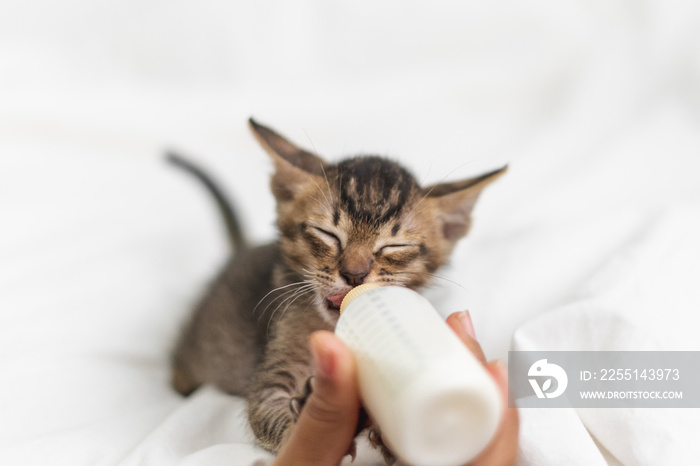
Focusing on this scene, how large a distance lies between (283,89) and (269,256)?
41.8 inches

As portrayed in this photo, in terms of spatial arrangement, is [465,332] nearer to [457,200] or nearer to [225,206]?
[457,200]

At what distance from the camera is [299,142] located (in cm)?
256

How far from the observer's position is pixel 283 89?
2.63m

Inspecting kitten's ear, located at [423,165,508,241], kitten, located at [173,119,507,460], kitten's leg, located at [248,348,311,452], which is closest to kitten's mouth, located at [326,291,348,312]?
kitten, located at [173,119,507,460]

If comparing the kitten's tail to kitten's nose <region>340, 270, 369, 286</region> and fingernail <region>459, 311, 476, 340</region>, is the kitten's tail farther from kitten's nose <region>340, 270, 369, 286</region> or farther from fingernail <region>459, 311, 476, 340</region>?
fingernail <region>459, 311, 476, 340</region>

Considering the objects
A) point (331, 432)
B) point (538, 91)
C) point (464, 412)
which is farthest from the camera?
point (538, 91)

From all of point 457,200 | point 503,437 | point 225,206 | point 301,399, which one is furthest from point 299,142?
point 503,437

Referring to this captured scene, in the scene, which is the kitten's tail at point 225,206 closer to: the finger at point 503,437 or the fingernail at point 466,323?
the fingernail at point 466,323

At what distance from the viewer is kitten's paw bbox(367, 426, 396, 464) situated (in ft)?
3.72

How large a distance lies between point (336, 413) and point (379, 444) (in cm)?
26

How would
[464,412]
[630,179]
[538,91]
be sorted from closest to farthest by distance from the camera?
[464,412] < [630,179] < [538,91]

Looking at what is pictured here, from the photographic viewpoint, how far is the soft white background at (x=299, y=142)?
153cm

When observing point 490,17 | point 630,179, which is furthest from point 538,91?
point 630,179

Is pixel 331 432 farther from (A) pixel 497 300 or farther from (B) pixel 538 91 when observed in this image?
(B) pixel 538 91
